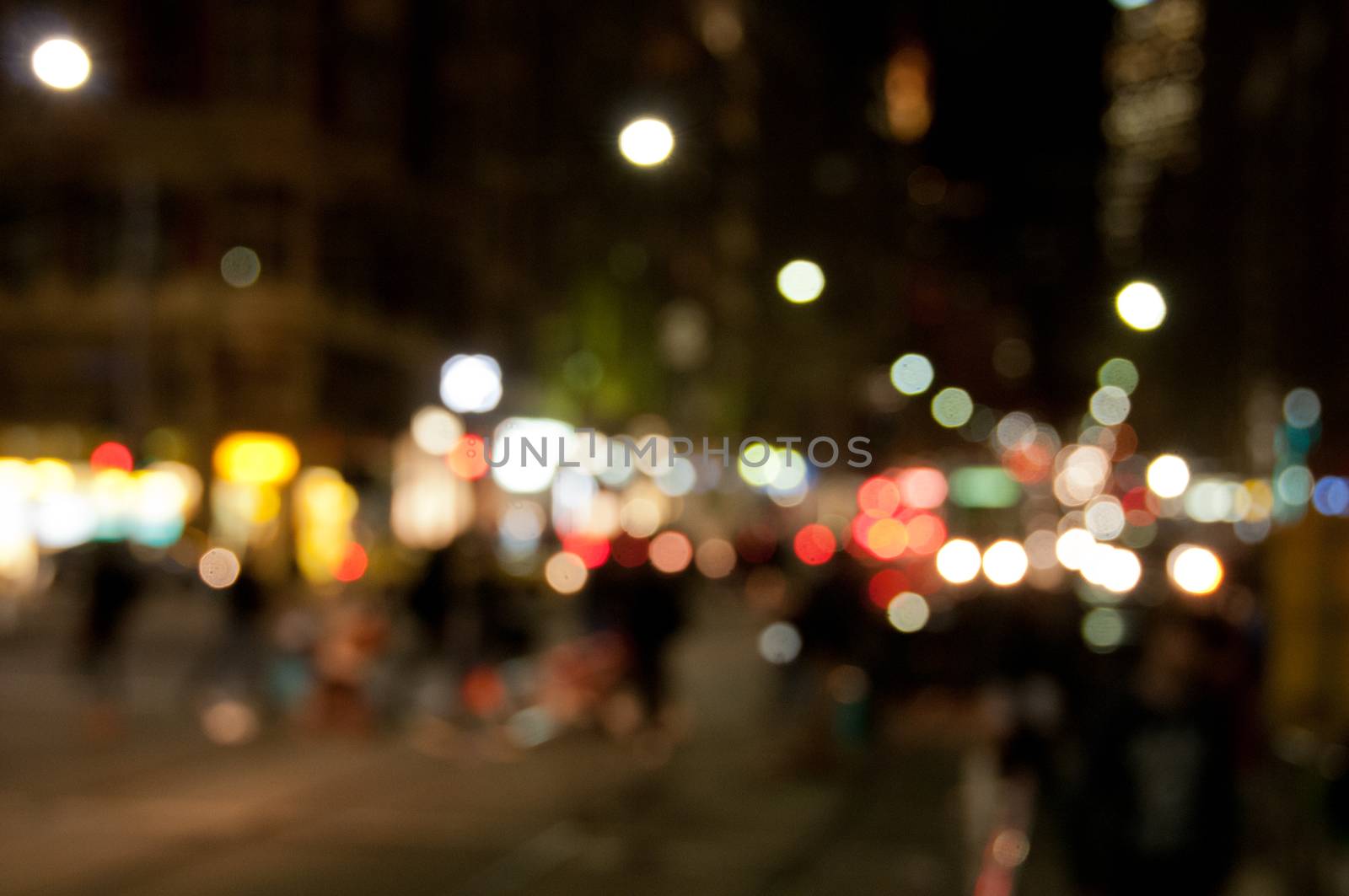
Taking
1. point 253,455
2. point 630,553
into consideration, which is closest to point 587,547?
point 253,455

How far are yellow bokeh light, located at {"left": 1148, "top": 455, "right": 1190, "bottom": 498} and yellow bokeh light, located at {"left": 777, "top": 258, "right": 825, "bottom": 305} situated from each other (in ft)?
36.9

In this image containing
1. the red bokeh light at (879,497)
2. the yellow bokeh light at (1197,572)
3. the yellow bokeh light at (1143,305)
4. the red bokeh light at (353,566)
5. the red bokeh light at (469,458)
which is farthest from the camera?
the red bokeh light at (879,497)

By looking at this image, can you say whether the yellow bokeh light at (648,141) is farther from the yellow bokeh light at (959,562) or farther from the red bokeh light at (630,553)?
the yellow bokeh light at (959,562)

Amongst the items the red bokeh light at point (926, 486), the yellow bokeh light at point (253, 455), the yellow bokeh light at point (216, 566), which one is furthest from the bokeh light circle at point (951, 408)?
the yellow bokeh light at point (216, 566)

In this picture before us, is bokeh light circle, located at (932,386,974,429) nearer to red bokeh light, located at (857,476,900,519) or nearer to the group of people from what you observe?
red bokeh light, located at (857,476,900,519)

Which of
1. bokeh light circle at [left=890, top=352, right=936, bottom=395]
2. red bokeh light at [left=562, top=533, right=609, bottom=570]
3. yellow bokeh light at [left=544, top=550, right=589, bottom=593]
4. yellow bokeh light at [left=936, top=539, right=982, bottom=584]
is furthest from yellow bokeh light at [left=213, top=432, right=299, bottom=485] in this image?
→ bokeh light circle at [left=890, top=352, right=936, bottom=395]

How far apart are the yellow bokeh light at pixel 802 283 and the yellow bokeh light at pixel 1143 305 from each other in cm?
1328

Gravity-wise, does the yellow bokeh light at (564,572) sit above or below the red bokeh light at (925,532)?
below

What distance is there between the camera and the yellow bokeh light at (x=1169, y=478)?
42438mm

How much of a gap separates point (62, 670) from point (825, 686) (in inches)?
419

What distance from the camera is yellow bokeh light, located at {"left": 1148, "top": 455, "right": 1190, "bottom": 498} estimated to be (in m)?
42.4

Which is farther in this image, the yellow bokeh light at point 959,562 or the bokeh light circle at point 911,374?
the bokeh light circle at point 911,374

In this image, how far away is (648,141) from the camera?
660 inches

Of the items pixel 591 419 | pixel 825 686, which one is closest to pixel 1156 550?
pixel 591 419
